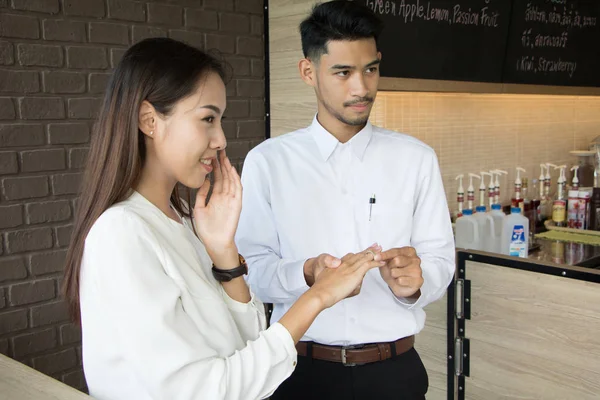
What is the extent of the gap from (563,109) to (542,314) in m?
2.79

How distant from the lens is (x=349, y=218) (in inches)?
76.7

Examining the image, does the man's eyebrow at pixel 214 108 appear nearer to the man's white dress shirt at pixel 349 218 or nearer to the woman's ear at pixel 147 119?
the woman's ear at pixel 147 119

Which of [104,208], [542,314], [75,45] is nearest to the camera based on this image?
[104,208]

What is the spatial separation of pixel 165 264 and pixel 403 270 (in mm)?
741

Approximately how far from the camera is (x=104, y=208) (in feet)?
3.98

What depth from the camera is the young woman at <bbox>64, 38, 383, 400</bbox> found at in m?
1.12

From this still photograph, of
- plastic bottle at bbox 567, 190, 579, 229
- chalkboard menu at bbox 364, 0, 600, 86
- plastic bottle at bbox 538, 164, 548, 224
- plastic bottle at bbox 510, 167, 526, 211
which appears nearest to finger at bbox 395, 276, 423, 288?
chalkboard menu at bbox 364, 0, 600, 86

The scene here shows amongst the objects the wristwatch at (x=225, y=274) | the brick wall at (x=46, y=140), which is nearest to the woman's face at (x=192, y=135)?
the wristwatch at (x=225, y=274)

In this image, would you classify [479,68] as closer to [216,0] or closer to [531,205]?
[531,205]

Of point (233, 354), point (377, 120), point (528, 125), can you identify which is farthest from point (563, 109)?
point (233, 354)

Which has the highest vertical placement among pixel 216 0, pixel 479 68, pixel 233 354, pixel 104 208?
pixel 216 0

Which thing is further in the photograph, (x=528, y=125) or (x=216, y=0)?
(x=528, y=125)

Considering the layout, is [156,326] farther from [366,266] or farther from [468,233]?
[468,233]

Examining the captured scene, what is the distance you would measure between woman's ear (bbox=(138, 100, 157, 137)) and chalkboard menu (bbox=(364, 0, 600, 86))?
1.63 metres
